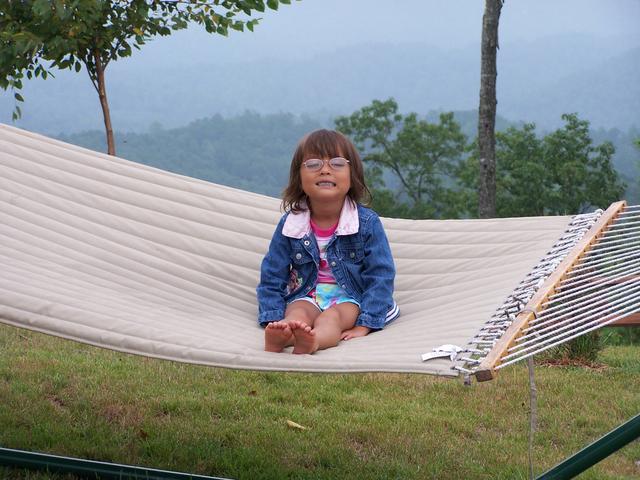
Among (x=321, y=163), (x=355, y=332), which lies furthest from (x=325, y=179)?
(x=355, y=332)

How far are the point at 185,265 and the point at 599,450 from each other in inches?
52.8

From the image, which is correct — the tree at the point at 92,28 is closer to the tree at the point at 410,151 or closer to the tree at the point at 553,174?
the tree at the point at 553,174

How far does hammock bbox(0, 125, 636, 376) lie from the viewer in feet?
6.00

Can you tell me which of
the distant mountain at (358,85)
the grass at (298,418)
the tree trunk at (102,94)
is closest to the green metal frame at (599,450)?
the grass at (298,418)

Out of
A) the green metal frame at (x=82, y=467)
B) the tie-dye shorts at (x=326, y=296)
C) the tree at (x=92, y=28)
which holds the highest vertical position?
the tree at (x=92, y=28)

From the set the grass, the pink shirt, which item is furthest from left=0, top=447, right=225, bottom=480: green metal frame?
the pink shirt

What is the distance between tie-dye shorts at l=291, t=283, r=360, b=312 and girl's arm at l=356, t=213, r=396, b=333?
0.21 ft

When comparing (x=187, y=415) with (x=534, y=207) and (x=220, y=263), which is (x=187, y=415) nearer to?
(x=220, y=263)

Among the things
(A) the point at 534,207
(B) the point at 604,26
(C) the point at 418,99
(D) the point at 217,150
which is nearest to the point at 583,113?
(C) the point at 418,99

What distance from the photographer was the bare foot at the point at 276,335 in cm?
191

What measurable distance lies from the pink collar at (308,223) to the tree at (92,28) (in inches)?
59.2

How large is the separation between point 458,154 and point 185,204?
1850cm

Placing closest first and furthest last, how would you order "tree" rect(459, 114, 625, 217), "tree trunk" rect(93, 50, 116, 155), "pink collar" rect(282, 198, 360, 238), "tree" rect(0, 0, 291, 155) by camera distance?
"pink collar" rect(282, 198, 360, 238) → "tree" rect(0, 0, 291, 155) → "tree trunk" rect(93, 50, 116, 155) → "tree" rect(459, 114, 625, 217)

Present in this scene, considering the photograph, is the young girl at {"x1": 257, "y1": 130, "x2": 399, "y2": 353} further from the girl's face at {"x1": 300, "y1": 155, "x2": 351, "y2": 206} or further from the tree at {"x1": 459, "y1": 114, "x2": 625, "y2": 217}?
the tree at {"x1": 459, "y1": 114, "x2": 625, "y2": 217}
